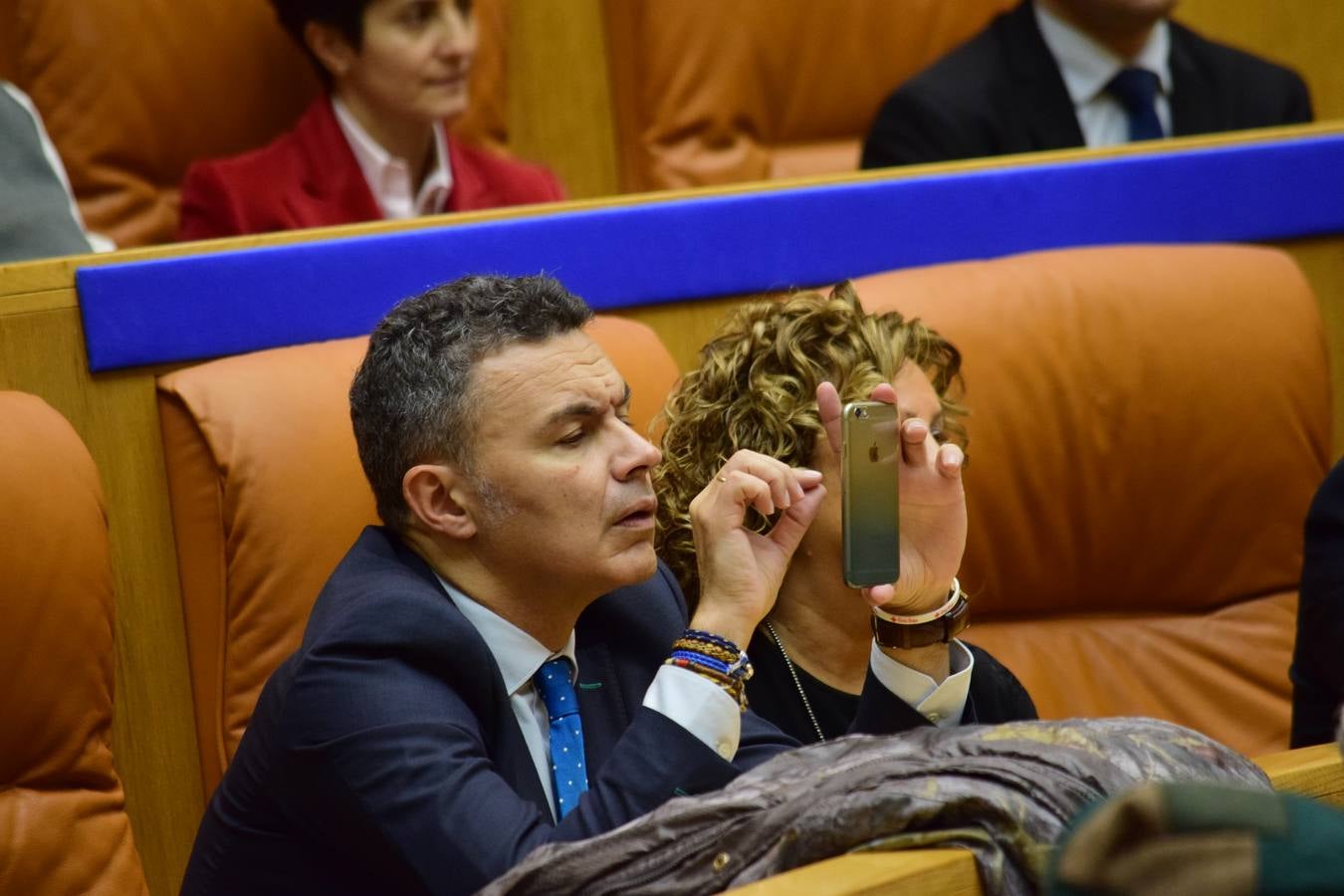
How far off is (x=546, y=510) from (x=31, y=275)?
0.49m

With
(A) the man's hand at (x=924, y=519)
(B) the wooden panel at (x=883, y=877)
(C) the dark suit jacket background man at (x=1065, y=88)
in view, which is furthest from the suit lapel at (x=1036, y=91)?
(B) the wooden panel at (x=883, y=877)

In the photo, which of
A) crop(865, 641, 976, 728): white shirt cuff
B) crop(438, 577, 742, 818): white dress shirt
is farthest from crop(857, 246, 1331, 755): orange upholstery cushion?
crop(438, 577, 742, 818): white dress shirt

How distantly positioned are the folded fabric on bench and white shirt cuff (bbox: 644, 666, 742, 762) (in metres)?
0.07

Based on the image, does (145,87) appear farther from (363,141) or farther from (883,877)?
(883,877)

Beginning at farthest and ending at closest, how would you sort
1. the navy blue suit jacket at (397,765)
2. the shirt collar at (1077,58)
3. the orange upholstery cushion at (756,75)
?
the orange upholstery cushion at (756,75), the shirt collar at (1077,58), the navy blue suit jacket at (397,765)

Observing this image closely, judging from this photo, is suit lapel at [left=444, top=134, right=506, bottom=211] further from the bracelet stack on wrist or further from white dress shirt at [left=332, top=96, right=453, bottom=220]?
the bracelet stack on wrist

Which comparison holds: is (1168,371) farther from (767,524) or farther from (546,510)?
(546,510)

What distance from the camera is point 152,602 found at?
4.38ft

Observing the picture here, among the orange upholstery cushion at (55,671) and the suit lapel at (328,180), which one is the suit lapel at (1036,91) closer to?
the suit lapel at (328,180)

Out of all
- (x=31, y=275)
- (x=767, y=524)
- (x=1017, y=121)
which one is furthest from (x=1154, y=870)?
(x=1017, y=121)

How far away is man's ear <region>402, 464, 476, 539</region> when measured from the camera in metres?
1.11

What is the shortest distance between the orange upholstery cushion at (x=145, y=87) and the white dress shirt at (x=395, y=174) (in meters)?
0.17

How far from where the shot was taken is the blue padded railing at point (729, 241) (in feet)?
4.50

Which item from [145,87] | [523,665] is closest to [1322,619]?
[523,665]
